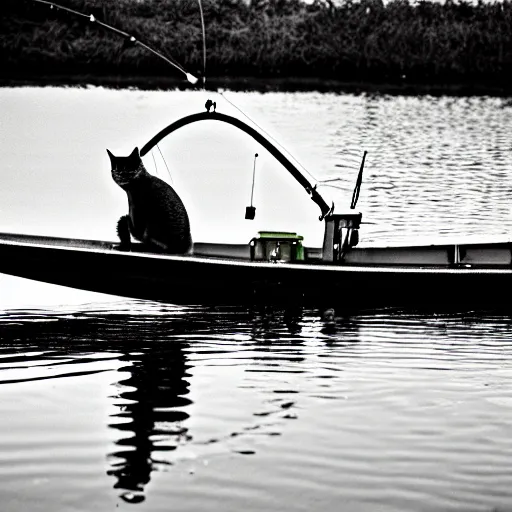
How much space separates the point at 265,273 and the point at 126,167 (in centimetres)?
149

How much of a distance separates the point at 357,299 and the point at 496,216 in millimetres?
11400

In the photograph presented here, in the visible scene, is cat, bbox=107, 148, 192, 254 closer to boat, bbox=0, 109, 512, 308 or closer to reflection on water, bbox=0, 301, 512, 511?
boat, bbox=0, 109, 512, 308

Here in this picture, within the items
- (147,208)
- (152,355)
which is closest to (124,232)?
(147,208)

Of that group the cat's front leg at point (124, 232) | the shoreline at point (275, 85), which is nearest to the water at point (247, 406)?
the cat's front leg at point (124, 232)

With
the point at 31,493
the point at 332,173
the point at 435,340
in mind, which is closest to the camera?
the point at 31,493

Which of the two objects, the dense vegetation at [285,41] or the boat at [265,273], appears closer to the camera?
the boat at [265,273]

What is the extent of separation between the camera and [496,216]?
2303 cm

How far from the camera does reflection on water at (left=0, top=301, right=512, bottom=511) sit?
21.9ft

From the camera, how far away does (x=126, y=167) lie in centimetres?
1154

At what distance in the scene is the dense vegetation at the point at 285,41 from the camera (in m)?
70.2

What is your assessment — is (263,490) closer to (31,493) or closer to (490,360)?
(31,493)

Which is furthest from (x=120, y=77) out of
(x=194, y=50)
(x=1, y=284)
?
(x=1, y=284)

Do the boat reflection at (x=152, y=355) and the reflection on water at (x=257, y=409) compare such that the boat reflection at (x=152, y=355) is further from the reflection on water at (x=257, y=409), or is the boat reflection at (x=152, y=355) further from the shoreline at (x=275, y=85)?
the shoreline at (x=275, y=85)

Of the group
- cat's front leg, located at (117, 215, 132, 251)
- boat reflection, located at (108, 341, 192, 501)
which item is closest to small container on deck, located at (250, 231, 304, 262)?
cat's front leg, located at (117, 215, 132, 251)
